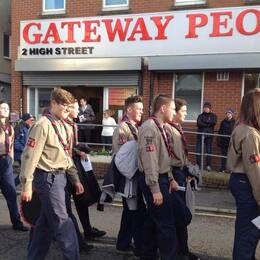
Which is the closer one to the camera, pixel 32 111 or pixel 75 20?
pixel 75 20

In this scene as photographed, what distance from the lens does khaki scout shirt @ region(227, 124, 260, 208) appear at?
352 centimetres

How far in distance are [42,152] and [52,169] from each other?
18 centimetres

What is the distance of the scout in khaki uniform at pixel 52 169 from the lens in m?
3.74

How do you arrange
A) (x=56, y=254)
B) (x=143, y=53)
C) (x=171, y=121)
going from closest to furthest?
(x=171, y=121) < (x=56, y=254) < (x=143, y=53)

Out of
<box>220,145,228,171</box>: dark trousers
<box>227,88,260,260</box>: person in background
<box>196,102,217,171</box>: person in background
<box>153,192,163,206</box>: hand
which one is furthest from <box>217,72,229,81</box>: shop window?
<box>153,192,163,206</box>: hand

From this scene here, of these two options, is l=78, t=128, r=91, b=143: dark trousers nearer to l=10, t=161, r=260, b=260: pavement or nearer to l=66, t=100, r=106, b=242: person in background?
l=10, t=161, r=260, b=260: pavement

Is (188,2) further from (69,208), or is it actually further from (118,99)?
(69,208)

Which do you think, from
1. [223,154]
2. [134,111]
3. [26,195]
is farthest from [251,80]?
[26,195]

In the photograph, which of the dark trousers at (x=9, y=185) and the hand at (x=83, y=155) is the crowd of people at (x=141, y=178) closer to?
the hand at (x=83, y=155)

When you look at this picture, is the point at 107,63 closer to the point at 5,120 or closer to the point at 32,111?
the point at 32,111

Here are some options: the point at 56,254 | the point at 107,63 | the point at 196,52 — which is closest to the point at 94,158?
the point at 107,63

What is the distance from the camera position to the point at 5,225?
5.71m

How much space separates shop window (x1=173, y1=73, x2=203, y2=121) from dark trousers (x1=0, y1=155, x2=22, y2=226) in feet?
22.3

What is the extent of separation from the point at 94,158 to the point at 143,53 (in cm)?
341
